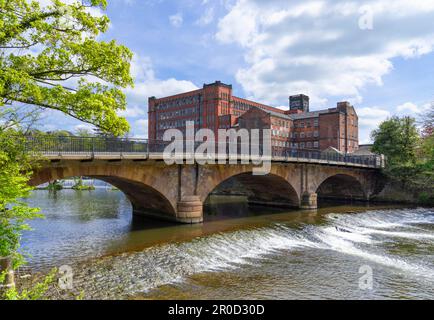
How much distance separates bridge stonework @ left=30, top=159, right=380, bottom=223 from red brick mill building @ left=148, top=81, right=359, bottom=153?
40.8 meters

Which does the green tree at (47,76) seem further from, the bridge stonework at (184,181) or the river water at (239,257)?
the bridge stonework at (184,181)

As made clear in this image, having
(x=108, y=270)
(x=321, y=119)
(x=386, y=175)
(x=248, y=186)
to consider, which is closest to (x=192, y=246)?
(x=108, y=270)

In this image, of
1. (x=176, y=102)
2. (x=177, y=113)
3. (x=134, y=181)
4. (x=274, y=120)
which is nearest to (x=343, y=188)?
(x=274, y=120)

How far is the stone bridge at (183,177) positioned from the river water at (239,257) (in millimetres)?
1925

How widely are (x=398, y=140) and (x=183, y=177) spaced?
37.9 meters

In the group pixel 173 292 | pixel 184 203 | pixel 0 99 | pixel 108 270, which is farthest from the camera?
pixel 184 203

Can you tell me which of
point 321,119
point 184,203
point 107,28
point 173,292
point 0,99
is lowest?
point 173,292

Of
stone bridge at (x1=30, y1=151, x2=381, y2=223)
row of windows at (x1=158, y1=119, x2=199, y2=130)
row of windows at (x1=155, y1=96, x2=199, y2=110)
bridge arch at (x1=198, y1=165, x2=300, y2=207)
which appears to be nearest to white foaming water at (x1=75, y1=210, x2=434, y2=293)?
stone bridge at (x1=30, y1=151, x2=381, y2=223)

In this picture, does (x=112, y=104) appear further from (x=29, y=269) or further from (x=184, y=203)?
(x=184, y=203)

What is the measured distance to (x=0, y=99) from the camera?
344 inches

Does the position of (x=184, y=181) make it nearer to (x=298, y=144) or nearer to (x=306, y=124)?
(x=298, y=144)

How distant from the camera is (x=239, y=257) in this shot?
659 inches

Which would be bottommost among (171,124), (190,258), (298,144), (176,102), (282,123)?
(190,258)

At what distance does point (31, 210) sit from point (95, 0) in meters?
6.73
